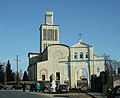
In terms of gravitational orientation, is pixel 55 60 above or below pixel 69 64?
above

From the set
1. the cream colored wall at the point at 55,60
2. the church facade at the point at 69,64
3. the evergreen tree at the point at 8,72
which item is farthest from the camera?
the evergreen tree at the point at 8,72

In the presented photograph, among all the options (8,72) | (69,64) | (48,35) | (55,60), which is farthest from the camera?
(8,72)

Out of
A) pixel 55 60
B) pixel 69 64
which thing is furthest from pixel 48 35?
pixel 69 64

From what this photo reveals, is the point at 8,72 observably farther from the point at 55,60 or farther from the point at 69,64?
the point at 69,64

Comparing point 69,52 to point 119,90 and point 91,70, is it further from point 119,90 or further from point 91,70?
point 119,90

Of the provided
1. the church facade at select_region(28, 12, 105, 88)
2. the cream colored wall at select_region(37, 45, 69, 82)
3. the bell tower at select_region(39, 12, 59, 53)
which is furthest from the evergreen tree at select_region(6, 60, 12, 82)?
the cream colored wall at select_region(37, 45, 69, 82)

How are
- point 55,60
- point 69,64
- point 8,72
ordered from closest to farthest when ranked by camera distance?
point 69,64 → point 55,60 → point 8,72

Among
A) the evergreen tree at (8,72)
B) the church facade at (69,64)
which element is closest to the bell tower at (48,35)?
the church facade at (69,64)

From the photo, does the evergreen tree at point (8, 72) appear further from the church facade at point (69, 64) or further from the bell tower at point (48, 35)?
the church facade at point (69, 64)

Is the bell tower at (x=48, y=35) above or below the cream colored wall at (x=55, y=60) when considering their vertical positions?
above

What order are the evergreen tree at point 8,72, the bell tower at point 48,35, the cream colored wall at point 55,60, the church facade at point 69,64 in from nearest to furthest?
1. the church facade at point 69,64
2. the cream colored wall at point 55,60
3. the bell tower at point 48,35
4. the evergreen tree at point 8,72

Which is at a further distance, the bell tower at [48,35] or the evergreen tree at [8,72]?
the evergreen tree at [8,72]

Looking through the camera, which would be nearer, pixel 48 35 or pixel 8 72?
pixel 48 35

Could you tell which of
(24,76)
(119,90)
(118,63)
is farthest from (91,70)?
(119,90)
